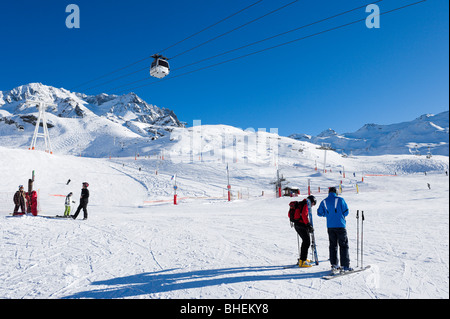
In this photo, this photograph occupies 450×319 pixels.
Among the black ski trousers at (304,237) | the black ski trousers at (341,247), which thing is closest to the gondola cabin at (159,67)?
the black ski trousers at (304,237)

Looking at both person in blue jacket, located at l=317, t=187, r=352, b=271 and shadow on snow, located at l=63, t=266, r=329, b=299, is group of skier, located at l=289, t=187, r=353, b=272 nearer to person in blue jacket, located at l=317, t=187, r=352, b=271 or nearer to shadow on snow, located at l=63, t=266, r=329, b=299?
person in blue jacket, located at l=317, t=187, r=352, b=271

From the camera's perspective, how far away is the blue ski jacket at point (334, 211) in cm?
552

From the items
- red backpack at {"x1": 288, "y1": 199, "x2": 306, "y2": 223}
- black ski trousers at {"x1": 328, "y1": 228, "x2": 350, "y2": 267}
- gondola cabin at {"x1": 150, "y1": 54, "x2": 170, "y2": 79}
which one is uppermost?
gondola cabin at {"x1": 150, "y1": 54, "x2": 170, "y2": 79}

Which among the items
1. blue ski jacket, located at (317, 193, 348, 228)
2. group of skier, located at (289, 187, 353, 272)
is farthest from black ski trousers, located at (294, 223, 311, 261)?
blue ski jacket, located at (317, 193, 348, 228)

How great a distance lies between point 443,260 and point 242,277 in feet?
16.5

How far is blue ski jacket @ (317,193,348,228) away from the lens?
552cm

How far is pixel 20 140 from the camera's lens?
10644 cm

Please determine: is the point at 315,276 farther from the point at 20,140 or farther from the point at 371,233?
the point at 20,140

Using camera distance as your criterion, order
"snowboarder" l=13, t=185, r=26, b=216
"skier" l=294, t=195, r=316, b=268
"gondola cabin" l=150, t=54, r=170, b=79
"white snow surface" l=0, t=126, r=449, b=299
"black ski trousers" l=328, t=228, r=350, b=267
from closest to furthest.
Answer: "white snow surface" l=0, t=126, r=449, b=299 < "black ski trousers" l=328, t=228, r=350, b=267 < "skier" l=294, t=195, r=316, b=268 < "snowboarder" l=13, t=185, r=26, b=216 < "gondola cabin" l=150, t=54, r=170, b=79

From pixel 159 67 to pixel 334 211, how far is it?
40.8ft

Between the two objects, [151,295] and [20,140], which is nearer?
[151,295]

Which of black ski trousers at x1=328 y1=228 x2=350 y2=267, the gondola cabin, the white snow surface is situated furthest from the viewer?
the gondola cabin

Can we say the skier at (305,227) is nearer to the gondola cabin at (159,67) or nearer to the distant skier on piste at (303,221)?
the distant skier on piste at (303,221)
